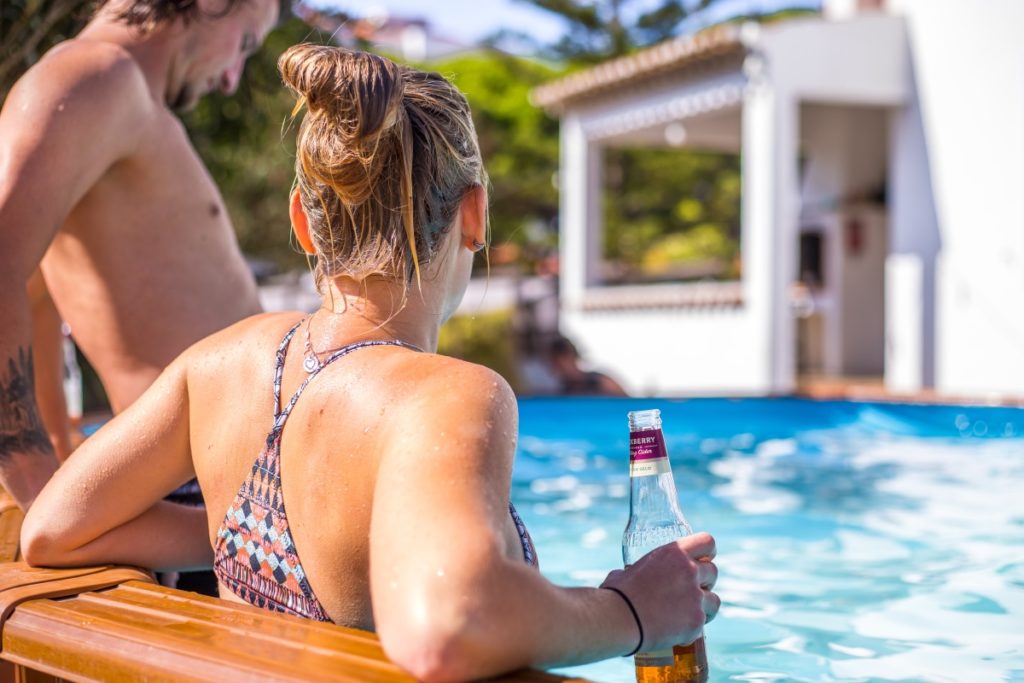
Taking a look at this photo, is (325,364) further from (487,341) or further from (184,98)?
(487,341)

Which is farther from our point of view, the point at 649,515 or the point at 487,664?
the point at 649,515

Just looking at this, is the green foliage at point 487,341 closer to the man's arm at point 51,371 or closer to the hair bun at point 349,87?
the man's arm at point 51,371

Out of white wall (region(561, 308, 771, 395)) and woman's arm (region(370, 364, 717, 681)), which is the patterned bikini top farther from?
white wall (region(561, 308, 771, 395))

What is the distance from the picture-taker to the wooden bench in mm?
1187

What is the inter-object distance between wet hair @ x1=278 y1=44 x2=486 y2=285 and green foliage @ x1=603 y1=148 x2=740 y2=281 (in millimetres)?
24026

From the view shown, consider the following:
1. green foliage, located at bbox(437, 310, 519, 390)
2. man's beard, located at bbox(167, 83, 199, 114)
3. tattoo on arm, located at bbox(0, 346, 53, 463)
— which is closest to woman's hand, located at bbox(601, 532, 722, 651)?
tattoo on arm, located at bbox(0, 346, 53, 463)

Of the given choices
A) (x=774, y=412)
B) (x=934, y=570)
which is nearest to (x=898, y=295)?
(x=774, y=412)

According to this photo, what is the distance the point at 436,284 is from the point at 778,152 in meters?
10.5

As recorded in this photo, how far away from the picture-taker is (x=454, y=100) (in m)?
1.43

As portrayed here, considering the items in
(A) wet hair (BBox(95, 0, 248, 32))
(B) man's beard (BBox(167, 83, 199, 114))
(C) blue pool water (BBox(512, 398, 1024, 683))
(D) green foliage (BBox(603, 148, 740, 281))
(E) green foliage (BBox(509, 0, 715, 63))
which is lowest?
(C) blue pool water (BBox(512, 398, 1024, 683))

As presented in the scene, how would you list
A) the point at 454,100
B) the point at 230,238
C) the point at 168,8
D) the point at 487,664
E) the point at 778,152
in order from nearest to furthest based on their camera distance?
1. the point at 487,664
2. the point at 454,100
3. the point at 168,8
4. the point at 230,238
5. the point at 778,152

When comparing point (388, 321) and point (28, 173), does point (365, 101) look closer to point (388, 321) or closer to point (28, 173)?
point (388, 321)

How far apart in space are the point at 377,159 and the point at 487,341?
11127mm

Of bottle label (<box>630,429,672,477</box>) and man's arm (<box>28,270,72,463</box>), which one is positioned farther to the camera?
man's arm (<box>28,270,72,463</box>)
